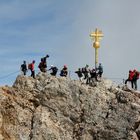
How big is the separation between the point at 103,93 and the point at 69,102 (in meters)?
3.97

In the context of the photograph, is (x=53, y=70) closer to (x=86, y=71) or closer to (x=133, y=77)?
(x=86, y=71)

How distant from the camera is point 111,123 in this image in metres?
55.7

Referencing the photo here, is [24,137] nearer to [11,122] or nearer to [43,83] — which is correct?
[11,122]

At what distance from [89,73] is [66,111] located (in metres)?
4.99

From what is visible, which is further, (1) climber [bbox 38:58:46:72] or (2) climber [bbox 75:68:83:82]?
(1) climber [bbox 38:58:46:72]

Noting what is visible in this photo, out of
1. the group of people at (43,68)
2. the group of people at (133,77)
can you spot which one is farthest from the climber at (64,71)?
the group of people at (133,77)

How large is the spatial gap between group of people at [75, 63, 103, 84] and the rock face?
2.50 ft

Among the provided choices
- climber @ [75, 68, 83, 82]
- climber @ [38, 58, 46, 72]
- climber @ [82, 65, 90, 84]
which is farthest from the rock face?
climber @ [82, 65, 90, 84]

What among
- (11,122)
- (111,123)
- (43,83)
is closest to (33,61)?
(43,83)

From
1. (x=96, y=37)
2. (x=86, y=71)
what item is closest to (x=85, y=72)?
(x=86, y=71)

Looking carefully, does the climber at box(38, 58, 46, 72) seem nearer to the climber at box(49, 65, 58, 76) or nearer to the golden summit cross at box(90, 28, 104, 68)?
the climber at box(49, 65, 58, 76)

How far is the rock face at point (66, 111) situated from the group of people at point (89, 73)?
76 cm

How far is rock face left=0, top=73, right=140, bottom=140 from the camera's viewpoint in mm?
55344

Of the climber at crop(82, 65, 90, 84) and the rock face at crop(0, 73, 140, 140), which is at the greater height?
the climber at crop(82, 65, 90, 84)
